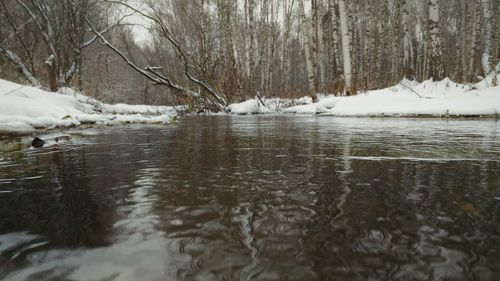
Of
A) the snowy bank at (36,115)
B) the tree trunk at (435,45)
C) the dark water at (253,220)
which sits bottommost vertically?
the dark water at (253,220)

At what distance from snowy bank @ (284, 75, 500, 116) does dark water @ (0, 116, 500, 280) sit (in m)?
4.44

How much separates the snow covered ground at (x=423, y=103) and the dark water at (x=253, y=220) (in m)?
4.45

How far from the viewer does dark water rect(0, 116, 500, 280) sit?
648 millimetres

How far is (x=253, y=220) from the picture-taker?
908mm

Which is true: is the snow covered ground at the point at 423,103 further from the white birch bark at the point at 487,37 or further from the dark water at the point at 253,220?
the dark water at the point at 253,220

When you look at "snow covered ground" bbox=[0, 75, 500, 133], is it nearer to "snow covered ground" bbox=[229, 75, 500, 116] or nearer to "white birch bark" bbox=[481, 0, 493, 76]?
"snow covered ground" bbox=[229, 75, 500, 116]

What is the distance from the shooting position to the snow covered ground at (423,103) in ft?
18.3

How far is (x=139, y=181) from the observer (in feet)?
4.58

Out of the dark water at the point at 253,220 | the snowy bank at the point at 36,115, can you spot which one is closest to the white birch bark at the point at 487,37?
the snowy bank at the point at 36,115

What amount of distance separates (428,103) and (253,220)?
20.6ft

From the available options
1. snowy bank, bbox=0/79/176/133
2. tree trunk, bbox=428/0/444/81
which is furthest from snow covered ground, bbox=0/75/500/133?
tree trunk, bbox=428/0/444/81

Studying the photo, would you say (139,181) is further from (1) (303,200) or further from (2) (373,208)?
(2) (373,208)

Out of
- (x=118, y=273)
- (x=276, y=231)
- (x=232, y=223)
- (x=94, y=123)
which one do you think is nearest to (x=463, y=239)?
(x=276, y=231)

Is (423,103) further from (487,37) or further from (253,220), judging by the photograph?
(487,37)
